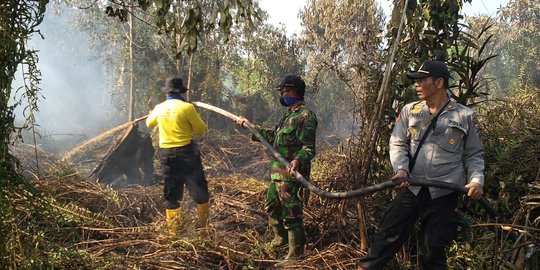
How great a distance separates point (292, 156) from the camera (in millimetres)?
3977

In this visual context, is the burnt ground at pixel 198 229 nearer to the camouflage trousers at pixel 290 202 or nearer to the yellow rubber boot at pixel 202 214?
the yellow rubber boot at pixel 202 214

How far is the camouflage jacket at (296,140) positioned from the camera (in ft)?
12.5

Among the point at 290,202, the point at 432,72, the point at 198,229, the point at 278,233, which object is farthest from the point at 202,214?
the point at 432,72

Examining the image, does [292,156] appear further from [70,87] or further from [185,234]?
[70,87]

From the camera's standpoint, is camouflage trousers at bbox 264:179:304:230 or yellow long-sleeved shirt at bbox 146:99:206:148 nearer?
camouflage trousers at bbox 264:179:304:230

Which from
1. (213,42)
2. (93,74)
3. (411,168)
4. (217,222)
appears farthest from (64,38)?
(411,168)

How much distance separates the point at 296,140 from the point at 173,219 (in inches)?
65.8

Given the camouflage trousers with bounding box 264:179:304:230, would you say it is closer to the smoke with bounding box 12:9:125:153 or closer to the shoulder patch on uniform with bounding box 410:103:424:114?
the shoulder patch on uniform with bounding box 410:103:424:114

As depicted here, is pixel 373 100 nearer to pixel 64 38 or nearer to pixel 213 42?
pixel 213 42

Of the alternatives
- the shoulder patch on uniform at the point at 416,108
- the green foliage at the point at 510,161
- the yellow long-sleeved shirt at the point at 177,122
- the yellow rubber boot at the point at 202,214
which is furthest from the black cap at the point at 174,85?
the green foliage at the point at 510,161

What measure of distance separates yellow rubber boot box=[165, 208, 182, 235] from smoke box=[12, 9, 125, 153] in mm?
11387

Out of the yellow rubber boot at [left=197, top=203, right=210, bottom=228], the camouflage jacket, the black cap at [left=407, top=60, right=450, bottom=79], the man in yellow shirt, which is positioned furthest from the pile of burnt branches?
the black cap at [left=407, top=60, right=450, bottom=79]

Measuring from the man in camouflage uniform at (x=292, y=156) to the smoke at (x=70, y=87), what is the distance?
12573 mm

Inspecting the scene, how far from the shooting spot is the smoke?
21312mm
